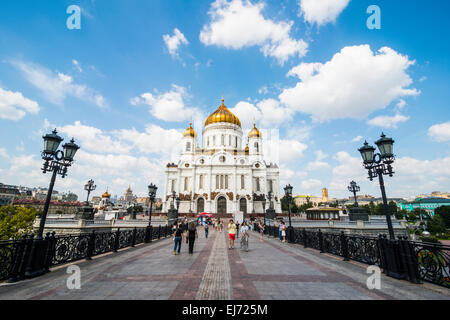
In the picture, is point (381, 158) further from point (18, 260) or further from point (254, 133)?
point (254, 133)

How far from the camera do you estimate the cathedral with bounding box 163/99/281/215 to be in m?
39.2

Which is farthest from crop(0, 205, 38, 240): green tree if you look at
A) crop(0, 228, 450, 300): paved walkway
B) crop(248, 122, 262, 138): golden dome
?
crop(248, 122, 262, 138): golden dome

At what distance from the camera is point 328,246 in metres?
9.47

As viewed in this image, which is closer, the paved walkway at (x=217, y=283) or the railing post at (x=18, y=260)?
the paved walkway at (x=217, y=283)

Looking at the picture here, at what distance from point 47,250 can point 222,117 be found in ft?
143

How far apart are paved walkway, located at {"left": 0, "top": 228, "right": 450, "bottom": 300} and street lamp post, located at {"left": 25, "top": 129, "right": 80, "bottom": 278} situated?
0.36m

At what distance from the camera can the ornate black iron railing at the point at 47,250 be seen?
16.8 feet

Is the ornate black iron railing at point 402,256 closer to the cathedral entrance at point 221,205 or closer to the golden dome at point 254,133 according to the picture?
the cathedral entrance at point 221,205

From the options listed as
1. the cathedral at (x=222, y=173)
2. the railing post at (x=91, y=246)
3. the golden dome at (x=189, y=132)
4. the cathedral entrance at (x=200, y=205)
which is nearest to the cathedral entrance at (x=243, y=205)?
the cathedral at (x=222, y=173)

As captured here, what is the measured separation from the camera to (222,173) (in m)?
40.9

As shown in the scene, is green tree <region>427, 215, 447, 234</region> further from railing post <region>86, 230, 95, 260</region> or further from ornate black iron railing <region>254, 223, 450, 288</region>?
railing post <region>86, 230, 95, 260</region>

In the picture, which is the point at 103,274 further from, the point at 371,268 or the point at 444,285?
the point at 444,285

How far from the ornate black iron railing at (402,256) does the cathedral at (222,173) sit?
3101 centimetres
